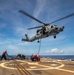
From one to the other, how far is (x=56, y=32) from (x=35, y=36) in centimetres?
931

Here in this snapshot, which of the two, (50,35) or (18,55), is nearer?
(50,35)

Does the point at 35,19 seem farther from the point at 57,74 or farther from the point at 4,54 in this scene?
the point at 57,74

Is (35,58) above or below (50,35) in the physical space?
below

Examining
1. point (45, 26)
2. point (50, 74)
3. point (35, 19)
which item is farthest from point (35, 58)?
point (50, 74)

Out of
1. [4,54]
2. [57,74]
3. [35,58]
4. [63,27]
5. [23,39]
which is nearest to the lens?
[57,74]

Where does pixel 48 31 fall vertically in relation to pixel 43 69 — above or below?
above

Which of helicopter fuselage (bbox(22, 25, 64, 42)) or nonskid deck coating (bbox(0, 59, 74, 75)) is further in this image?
helicopter fuselage (bbox(22, 25, 64, 42))

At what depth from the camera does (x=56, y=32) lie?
1454 inches

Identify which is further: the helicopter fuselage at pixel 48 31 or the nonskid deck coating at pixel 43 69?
the helicopter fuselage at pixel 48 31

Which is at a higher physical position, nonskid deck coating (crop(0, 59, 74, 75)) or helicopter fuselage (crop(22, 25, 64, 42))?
helicopter fuselage (crop(22, 25, 64, 42))

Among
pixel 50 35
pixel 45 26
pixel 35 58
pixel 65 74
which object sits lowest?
pixel 65 74

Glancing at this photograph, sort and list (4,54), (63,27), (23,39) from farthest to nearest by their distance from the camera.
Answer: (23,39)
(4,54)
(63,27)

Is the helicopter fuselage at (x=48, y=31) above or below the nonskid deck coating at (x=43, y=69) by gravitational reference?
above

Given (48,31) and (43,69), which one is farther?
(48,31)
